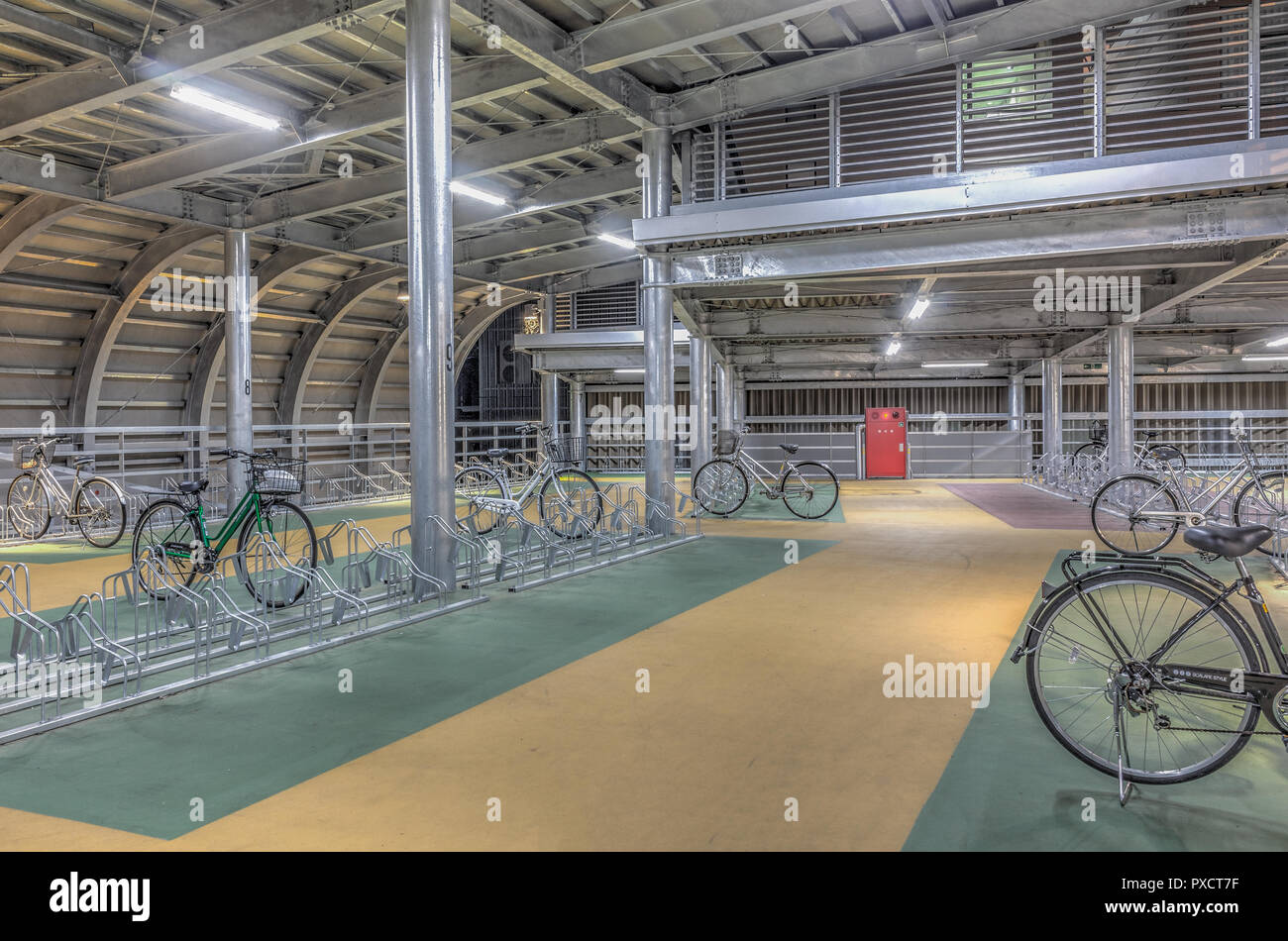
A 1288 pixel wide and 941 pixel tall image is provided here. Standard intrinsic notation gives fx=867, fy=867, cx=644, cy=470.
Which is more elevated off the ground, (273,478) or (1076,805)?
(273,478)

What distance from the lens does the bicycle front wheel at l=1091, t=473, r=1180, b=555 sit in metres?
9.23

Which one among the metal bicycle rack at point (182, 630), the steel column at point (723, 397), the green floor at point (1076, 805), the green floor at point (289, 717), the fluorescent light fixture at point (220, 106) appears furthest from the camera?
the steel column at point (723, 397)

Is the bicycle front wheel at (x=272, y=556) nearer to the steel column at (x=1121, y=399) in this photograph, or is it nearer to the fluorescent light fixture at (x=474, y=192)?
the fluorescent light fixture at (x=474, y=192)

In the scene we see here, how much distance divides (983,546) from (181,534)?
8.59 meters

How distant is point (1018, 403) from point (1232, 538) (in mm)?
22191

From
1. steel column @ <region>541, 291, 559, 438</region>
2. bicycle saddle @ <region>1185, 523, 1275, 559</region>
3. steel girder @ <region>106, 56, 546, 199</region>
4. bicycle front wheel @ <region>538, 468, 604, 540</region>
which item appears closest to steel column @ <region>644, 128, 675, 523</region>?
bicycle front wheel @ <region>538, 468, 604, 540</region>

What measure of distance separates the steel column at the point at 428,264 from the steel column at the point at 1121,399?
1099 centimetres

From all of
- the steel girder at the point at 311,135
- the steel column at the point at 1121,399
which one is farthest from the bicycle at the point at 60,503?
the steel column at the point at 1121,399

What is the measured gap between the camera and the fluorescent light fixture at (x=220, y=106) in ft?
30.1

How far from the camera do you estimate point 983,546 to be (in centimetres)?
1041

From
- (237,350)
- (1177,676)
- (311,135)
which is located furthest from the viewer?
(237,350)

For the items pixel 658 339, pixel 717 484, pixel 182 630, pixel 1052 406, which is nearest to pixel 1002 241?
pixel 658 339

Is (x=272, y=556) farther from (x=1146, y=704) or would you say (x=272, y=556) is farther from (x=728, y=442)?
(x=728, y=442)

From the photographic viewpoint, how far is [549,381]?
23.8 m
